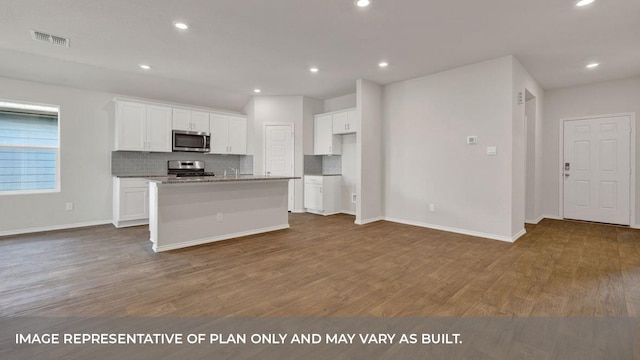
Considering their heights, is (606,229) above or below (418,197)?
below

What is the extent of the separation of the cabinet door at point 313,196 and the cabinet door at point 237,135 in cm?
180

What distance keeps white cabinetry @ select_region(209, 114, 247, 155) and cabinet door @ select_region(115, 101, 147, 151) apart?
52.1 inches

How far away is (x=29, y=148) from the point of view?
4.77m

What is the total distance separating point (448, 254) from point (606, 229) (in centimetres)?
375

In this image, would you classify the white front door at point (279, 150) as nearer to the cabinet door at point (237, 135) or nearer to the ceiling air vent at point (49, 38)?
the cabinet door at point (237, 135)

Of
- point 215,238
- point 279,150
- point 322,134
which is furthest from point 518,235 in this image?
point 279,150

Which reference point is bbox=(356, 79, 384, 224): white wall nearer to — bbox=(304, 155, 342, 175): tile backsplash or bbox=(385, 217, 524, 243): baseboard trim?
bbox=(385, 217, 524, 243): baseboard trim

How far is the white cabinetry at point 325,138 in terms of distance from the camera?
6.46 meters

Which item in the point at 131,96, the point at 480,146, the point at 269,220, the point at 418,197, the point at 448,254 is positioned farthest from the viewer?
the point at 131,96

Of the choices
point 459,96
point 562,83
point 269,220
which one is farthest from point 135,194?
point 562,83

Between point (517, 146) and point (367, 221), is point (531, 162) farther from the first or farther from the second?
point (367, 221)

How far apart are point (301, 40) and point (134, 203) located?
4227 millimetres

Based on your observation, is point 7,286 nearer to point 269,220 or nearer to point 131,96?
point 269,220

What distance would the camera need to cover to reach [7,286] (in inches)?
101
